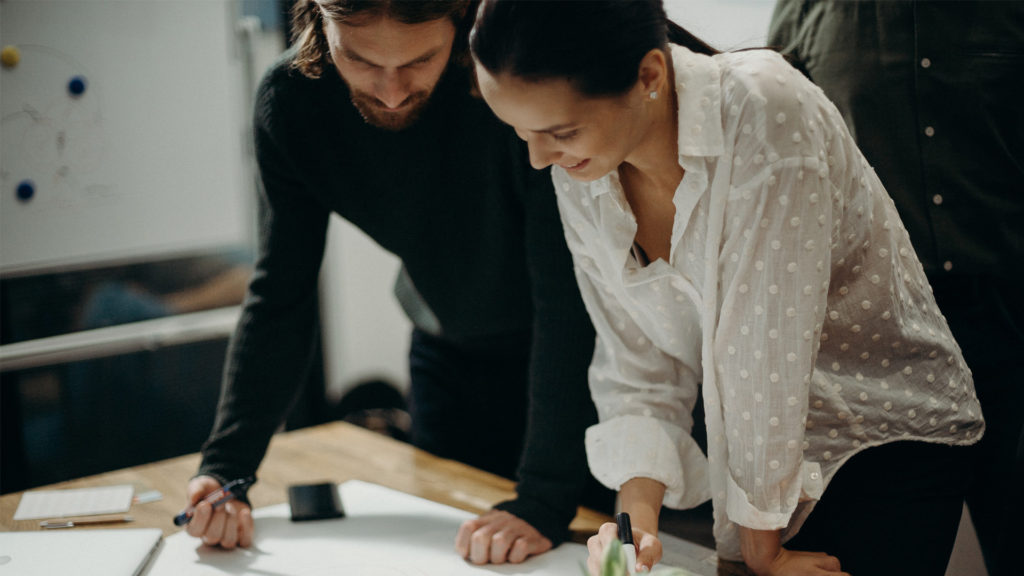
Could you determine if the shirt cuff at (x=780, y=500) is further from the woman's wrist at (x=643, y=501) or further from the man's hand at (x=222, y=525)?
the man's hand at (x=222, y=525)

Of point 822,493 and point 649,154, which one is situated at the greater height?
point 649,154

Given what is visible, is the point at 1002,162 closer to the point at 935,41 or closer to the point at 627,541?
the point at 935,41

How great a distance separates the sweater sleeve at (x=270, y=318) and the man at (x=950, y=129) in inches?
33.7

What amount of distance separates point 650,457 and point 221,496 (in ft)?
1.89

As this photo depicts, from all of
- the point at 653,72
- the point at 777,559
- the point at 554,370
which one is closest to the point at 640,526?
the point at 777,559

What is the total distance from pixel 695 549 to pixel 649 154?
0.52m

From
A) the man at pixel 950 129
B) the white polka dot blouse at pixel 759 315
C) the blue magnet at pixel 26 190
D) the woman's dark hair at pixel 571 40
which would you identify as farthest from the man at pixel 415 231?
the blue magnet at pixel 26 190

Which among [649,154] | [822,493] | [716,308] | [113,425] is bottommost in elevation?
[113,425]

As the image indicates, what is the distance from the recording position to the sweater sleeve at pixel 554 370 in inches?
47.1

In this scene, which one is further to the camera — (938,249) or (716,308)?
(938,249)

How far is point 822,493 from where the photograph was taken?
103 centimetres

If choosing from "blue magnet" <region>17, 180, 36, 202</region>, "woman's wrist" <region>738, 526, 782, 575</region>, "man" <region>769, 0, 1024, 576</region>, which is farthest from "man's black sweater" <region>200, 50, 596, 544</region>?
"blue magnet" <region>17, 180, 36, 202</region>

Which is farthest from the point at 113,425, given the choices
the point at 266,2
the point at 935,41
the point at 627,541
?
the point at 935,41

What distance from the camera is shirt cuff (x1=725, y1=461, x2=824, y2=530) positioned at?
951mm
